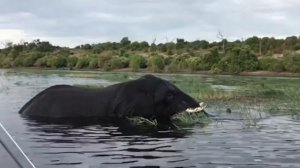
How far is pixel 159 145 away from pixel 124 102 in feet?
14.6

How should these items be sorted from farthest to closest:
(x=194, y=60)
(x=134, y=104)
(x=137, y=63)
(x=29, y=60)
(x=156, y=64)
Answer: (x=29, y=60)
(x=137, y=63)
(x=194, y=60)
(x=156, y=64)
(x=134, y=104)

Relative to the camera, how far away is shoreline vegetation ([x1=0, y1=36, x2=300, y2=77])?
71750 millimetres

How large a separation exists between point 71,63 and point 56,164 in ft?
258

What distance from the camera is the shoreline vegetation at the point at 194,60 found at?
235ft

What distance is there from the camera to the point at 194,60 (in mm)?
→ 77250

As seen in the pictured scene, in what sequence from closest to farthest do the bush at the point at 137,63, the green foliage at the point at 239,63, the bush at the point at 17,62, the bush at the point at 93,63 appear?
the green foliage at the point at 239,63 < the bush at the point at 137,63 < the bush at the point at 93,63 < the bush at the point at 17,62

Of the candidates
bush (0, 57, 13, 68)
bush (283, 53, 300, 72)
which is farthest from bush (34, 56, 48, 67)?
bush (283, 53, 300, 72)

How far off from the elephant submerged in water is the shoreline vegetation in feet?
176

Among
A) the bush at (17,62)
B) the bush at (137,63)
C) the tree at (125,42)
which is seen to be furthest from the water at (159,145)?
the tree at (125,42)

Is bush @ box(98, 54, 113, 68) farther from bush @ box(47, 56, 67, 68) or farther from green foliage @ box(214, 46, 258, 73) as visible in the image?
green foliage @ box(214, 46, 258, 73)

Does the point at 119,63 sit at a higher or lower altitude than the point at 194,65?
higher

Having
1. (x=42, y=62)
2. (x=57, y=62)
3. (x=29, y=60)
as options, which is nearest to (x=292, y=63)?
(x=57, y=62)

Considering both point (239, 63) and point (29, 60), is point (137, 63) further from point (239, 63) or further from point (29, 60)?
point (29, 60)

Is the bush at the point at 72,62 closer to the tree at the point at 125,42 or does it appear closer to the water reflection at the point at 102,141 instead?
the tree at the point at 125,42
